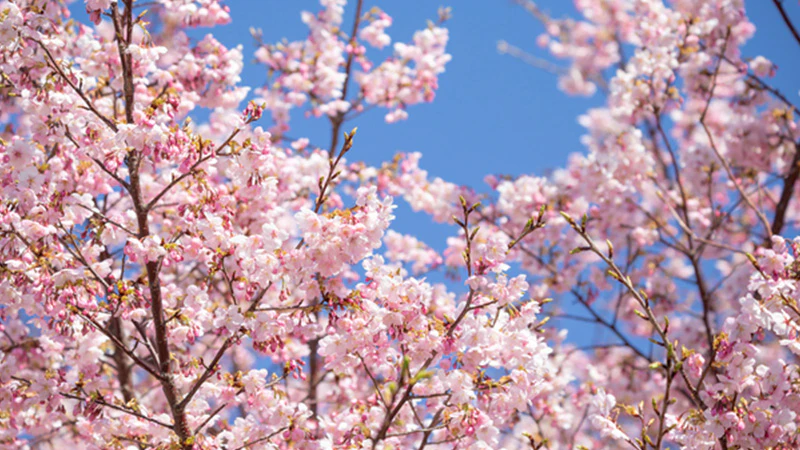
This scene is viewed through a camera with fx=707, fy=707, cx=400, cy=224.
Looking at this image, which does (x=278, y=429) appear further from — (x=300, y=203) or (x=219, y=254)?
(x=300, y=203)

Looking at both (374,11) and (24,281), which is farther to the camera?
(374,11)

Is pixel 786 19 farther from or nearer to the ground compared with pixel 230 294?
farther from the ground

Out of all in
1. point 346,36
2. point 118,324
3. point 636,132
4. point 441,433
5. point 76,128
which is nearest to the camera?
point 76,128

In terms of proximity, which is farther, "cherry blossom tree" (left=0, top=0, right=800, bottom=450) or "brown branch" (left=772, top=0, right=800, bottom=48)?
"brown branch" (left=772, top=0, right=800, bottom=48)

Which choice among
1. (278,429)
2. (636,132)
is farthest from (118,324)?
(636,132)

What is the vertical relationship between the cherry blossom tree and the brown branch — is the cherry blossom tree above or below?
below

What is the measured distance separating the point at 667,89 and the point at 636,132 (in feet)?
1.68

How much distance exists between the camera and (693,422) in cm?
330

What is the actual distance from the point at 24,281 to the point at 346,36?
4.51 meters

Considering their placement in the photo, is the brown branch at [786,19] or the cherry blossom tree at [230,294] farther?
the brown branch at [786,19]

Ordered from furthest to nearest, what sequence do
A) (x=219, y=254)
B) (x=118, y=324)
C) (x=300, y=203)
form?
(x=300, y=203) < (x=118, y=324) < (x=219, y=254)

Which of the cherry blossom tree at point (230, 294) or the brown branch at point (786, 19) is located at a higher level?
the brown branch at point (786, 19)

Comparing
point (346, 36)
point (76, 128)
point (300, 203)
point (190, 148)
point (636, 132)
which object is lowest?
point (190, 148)

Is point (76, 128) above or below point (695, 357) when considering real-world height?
above
